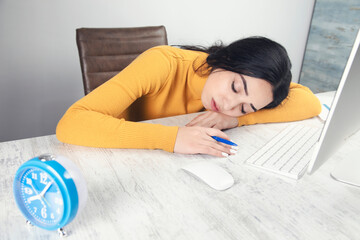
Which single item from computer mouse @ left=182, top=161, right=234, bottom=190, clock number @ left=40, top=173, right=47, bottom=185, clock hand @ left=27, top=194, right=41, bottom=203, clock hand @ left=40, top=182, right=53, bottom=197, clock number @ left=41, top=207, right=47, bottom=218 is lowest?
computer mouse @ left=182, top=161, right=234, bottom=190

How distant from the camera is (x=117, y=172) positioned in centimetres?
70

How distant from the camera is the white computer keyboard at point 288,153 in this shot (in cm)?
74

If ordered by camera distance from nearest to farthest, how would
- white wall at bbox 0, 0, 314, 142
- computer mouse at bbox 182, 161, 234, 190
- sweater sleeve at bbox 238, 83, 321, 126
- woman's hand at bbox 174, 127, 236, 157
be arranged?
computer mouse at bbox 182, 161, 234, 190
woman's hand at bbox 174, 127, 236, 157
sweater sleeve at bbox 238, 83, 321, 126
white wall at bbox 0, 0, 314, 142

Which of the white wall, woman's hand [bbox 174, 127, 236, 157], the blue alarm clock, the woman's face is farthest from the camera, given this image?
the white wall

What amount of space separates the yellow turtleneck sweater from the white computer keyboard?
0.11m

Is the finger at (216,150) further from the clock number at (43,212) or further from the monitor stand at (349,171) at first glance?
the clock number at (43,212)

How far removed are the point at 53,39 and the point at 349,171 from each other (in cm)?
171

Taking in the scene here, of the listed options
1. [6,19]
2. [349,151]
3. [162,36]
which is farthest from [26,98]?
[349,151]

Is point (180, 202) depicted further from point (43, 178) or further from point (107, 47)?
point (107, 47)

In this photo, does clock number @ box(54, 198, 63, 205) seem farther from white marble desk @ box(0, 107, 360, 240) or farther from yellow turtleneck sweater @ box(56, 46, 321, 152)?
yellow turtleneck sweater @ box(56, 46, 321, 152)

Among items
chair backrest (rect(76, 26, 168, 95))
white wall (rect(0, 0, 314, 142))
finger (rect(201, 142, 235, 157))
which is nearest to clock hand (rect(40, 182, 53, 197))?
finger (rect(201, 142, 235, 157))

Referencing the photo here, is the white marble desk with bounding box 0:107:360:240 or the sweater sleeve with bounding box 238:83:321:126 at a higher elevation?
the white marble desk with bounding box 0:107:360:240

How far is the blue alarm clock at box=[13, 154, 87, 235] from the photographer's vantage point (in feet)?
1.50

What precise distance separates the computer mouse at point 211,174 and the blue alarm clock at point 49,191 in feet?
0.88
